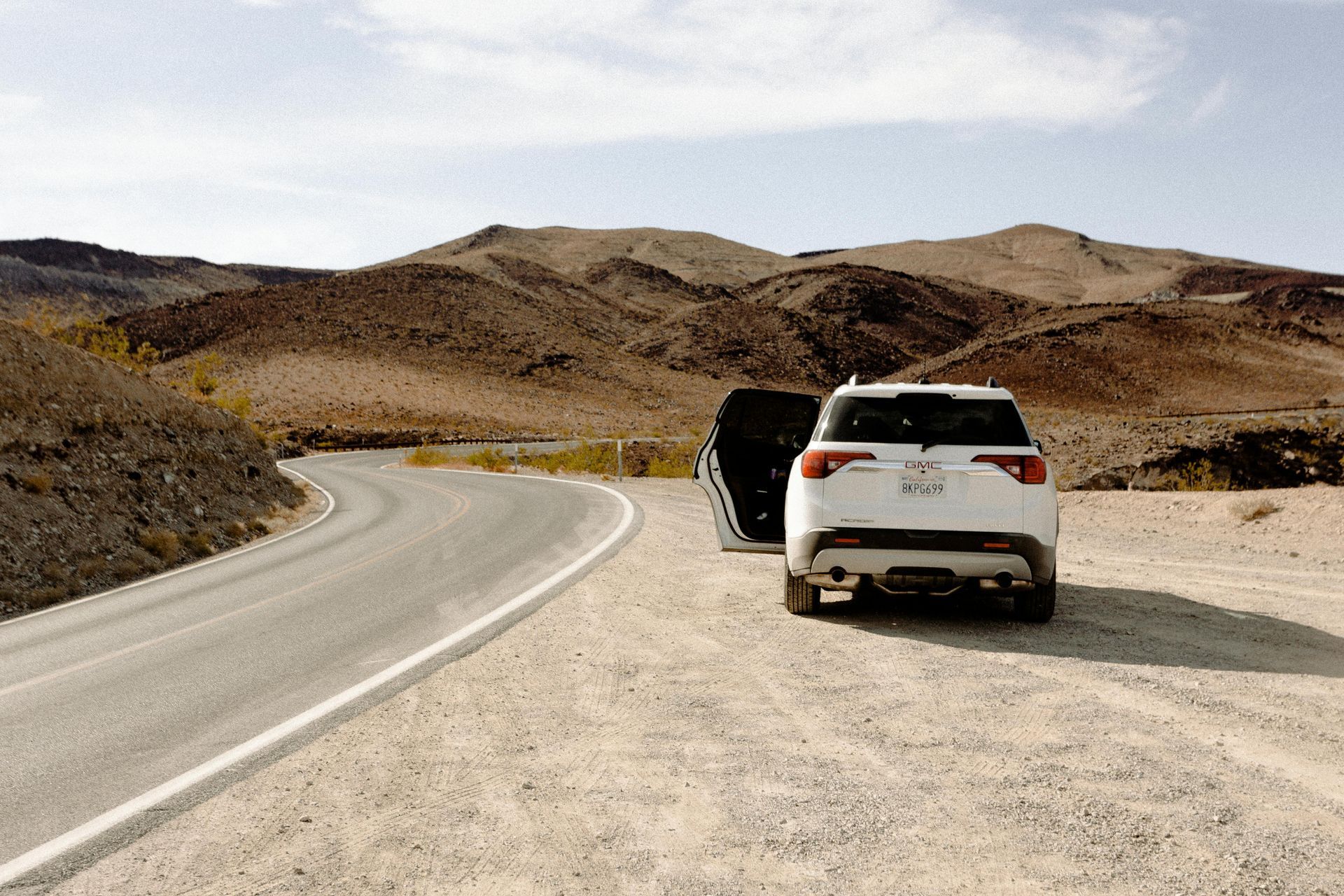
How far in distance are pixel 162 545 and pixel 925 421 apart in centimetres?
1376

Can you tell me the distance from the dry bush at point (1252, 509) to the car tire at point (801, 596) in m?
8.93

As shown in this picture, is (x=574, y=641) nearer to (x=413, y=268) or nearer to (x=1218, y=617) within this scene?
(x=1218, y=617)

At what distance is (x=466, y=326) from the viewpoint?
109938mm

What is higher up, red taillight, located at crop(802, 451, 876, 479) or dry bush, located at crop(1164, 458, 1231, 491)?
red taillight, located at crop(802, 451, 876, 479)

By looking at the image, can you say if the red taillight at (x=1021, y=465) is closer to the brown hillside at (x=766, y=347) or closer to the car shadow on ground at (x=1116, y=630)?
the car shadow on ground at (x=1116, y=630)

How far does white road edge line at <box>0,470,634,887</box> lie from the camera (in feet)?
13.9

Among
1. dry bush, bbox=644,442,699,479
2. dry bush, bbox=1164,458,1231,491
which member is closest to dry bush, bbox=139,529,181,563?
dry bush, bbox=644,442,699,479

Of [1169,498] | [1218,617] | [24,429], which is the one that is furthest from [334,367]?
[1218,617]

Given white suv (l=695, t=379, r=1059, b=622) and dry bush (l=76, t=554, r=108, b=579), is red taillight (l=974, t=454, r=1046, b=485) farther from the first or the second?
dry bush (l=76, t=554, r=108, b=579)

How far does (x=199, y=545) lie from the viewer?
1780cm

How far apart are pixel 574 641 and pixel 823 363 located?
108 m

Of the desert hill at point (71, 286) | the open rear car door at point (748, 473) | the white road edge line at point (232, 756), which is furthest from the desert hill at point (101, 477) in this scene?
the desert hill at point (71, 286)

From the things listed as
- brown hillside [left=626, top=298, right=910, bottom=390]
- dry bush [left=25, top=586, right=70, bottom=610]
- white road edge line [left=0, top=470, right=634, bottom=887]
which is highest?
brown hillside [left=626, top=298, right=910, bottom=390]

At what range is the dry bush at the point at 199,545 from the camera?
17.7 metres
